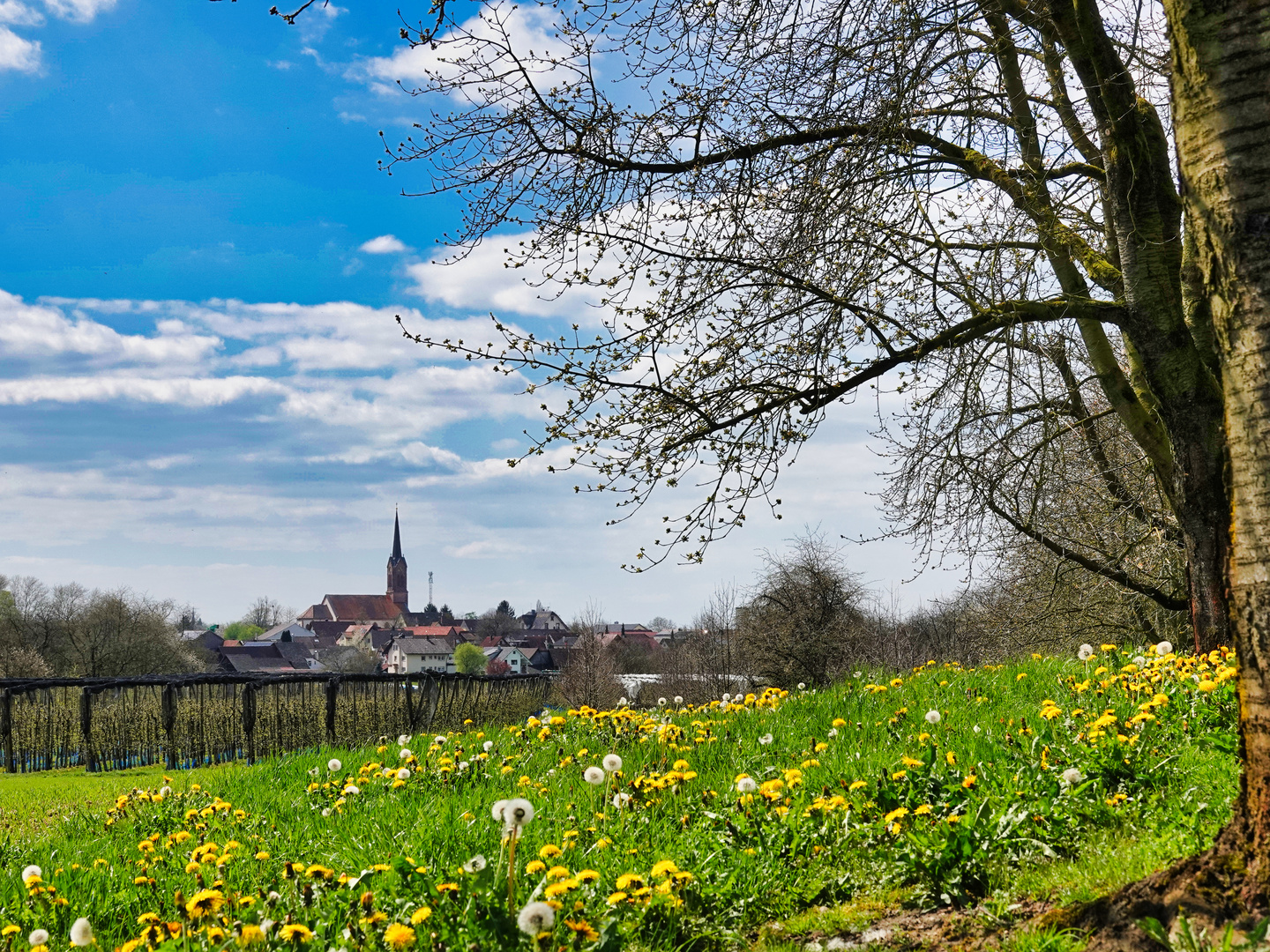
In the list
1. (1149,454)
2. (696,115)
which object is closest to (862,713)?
(1149,454)

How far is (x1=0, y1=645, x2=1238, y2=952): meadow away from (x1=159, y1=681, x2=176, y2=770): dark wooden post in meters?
13.8

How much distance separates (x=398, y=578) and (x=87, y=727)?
387 feet

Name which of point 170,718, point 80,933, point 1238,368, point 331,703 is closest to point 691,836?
point 80,933

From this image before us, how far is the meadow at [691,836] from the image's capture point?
344cm

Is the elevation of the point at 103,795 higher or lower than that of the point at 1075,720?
lower

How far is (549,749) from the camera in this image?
7473 millimetres

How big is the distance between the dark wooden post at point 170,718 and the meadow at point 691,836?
13.8m

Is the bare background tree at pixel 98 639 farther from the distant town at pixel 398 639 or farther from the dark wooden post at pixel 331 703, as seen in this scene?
the dark wooden post at pixel 331 703

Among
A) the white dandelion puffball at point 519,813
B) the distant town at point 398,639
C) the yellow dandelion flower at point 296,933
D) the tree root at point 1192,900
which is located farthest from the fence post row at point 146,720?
the distant town at point 398,639

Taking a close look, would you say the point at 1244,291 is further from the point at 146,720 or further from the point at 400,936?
the point at 146,720

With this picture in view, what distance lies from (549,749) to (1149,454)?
6461mm

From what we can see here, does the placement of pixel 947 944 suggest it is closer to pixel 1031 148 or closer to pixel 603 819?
pixel 603 819

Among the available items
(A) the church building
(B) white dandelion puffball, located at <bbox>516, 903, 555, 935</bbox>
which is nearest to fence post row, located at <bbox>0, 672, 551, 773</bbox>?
(B) white dandelion puffball, located at <bbox>516, 903, 555, 935</bbox>

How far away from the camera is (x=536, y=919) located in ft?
9.25
